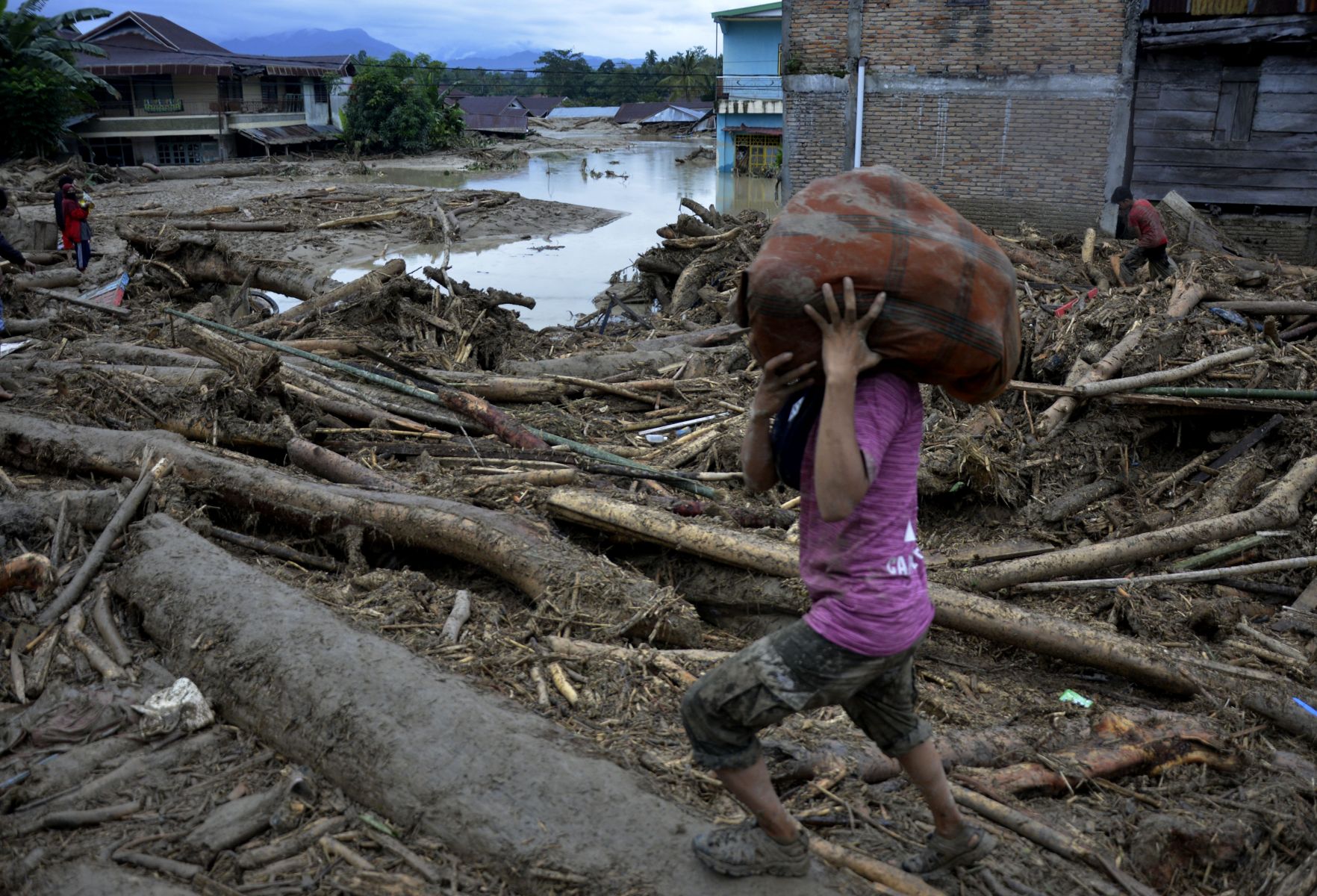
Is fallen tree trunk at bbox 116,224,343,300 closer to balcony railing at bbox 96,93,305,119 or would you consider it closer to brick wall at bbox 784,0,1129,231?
brick wall at bbox 784,0,1129,231

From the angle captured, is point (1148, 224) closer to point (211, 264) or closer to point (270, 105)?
point (211, 264)

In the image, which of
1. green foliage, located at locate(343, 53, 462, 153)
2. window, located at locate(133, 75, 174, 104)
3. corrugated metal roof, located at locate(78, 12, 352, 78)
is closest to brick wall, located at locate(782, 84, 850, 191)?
green foliage, located at locate(343, 53, 462, 153)

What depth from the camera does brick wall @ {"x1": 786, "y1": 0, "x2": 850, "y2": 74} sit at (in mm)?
19141

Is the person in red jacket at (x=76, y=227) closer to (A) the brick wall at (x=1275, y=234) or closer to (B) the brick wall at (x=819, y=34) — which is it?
(B) the brick wall at (x=819, y=34)

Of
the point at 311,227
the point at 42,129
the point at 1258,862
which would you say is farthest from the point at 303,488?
the point at 42,129

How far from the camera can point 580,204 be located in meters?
32.6

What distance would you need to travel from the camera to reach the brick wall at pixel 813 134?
782 inches

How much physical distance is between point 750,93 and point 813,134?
2962cm

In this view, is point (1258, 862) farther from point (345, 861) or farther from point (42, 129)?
point (42, 129)

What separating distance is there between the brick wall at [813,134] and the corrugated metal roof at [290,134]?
3131 centimetres

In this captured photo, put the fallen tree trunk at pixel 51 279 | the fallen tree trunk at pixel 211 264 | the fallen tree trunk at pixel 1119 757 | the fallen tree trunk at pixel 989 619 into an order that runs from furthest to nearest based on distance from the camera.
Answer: the fallen tree trunk at pixel 51 279
the fallen tree trunk at pixel 211 264
the fallen tree trunk at pixel 989 619
the fallen tree trunk at pixel 1119 757

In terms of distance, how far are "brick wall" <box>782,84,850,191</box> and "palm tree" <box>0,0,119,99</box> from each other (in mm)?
27575

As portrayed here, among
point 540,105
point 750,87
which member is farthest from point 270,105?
point 540,105

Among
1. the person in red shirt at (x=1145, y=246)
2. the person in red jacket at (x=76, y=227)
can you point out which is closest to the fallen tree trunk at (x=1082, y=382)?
the person in red shirt at (x=1145, y=246)
